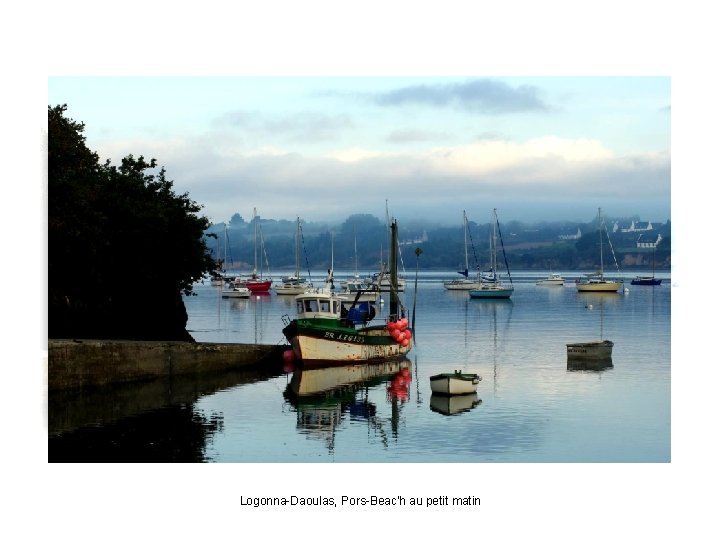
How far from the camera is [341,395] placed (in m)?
59.8

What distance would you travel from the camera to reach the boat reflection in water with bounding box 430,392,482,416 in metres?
53.4

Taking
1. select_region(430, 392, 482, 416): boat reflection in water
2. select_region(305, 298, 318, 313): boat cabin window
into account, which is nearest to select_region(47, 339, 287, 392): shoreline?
select_region(305, 298, 318, 313): boat cabin window

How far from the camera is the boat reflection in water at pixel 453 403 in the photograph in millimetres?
53375

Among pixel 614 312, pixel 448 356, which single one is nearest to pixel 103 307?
pixel 448 356

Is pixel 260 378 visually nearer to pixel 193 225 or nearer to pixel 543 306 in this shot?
pixel 193 225

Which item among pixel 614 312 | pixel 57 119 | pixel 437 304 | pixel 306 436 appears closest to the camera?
pixel 306 436

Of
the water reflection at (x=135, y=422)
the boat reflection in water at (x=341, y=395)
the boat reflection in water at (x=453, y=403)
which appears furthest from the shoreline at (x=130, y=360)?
the boat reflection in water at (x=453, y=403)

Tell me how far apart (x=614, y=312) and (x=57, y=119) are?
→ 4023 inches

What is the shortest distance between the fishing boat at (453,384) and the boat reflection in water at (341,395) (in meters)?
2.15

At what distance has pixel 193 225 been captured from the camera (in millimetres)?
83000

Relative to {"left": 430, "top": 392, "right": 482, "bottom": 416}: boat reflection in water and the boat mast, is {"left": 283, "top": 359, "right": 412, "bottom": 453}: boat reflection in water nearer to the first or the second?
{"left": 430, "top": 392, "right": 482, "bottom": 416}: boat reflection in water

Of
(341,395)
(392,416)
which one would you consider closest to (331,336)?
(341,395)

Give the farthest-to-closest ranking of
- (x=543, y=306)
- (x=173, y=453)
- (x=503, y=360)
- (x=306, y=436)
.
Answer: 1. (x=543, y=306)
2. (x=503, y=360)
3. (x=306, y=436)
4. (x=173, y=453)

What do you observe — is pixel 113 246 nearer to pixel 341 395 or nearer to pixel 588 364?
pixel 341 395
